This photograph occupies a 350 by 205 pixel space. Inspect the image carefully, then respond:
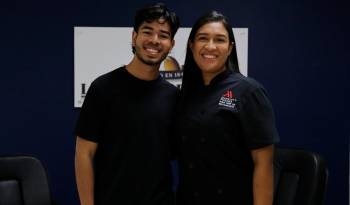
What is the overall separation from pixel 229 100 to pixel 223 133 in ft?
0.41

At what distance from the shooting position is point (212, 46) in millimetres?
1580

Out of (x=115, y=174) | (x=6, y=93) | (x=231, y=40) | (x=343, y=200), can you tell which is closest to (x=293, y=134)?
(x=343, y=200)

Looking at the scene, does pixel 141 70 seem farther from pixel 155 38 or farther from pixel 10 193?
pixel 10 193

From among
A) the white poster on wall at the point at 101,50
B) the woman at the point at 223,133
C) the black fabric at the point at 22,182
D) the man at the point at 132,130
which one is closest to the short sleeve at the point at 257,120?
the woman at the point at 223,133

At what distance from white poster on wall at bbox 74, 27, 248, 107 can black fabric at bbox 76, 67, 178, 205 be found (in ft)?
2.81

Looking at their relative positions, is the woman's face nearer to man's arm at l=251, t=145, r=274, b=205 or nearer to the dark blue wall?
man's arm at l=251, t=145, r=274, b=205

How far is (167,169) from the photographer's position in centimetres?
169

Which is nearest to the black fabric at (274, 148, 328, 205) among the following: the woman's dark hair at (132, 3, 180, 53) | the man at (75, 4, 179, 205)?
the man at (75, 4, 179, 205)

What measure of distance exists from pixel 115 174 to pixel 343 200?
5.52ft

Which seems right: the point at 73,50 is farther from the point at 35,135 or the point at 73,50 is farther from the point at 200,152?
the point at 200,152

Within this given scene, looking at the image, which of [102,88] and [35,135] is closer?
[102,88]

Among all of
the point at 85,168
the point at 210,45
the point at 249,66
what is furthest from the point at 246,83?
the point at 249,66

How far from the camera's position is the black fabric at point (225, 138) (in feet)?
5.00

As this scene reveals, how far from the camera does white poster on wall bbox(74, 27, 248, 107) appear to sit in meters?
2.48
